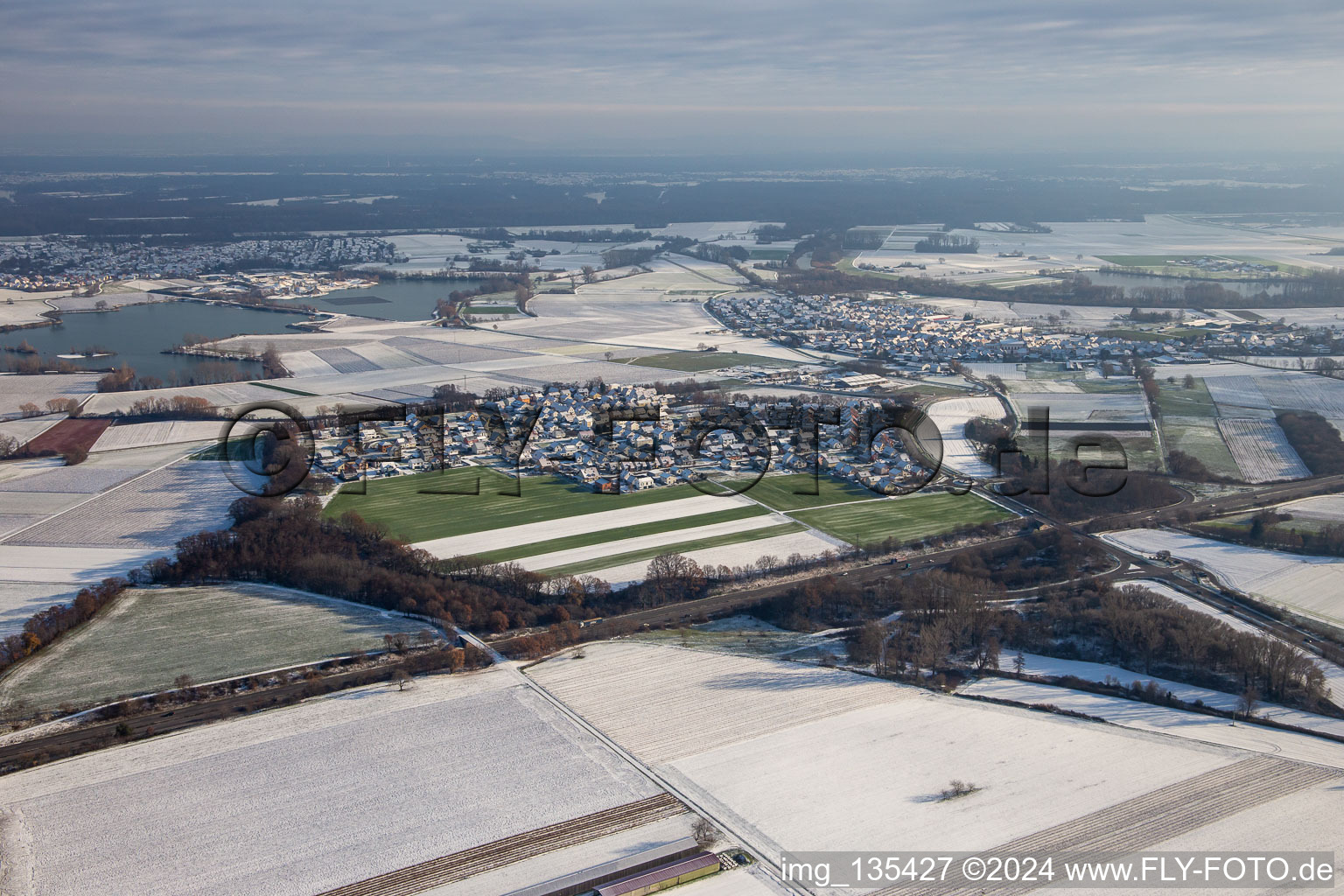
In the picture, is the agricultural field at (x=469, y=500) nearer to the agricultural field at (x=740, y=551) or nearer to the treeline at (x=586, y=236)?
the agricultural field at (x=740, y=551)

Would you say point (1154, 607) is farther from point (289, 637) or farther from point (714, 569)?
point (289, 637)

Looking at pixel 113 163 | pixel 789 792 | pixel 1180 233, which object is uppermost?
pixel 113 163

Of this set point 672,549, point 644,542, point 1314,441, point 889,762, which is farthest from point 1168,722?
point 1314,441

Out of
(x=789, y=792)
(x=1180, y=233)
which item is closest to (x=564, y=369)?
(x=789, y=792)

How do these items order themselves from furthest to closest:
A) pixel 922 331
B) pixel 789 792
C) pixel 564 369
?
pixel 922 331 → pixel 564 369 → pixel 789 792

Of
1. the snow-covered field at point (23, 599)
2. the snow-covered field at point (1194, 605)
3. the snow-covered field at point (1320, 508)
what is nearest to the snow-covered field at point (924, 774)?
the snow-covered field at point (1194, 605)

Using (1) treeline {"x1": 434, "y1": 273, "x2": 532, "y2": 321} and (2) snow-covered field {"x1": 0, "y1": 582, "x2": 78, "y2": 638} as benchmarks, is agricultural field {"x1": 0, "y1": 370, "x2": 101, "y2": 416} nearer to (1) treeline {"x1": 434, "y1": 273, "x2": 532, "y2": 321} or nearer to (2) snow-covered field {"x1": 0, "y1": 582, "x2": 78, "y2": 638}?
(2) snow-covered field {"x1": 0, "y1": 582, "x2": 78, "y2": 638}
